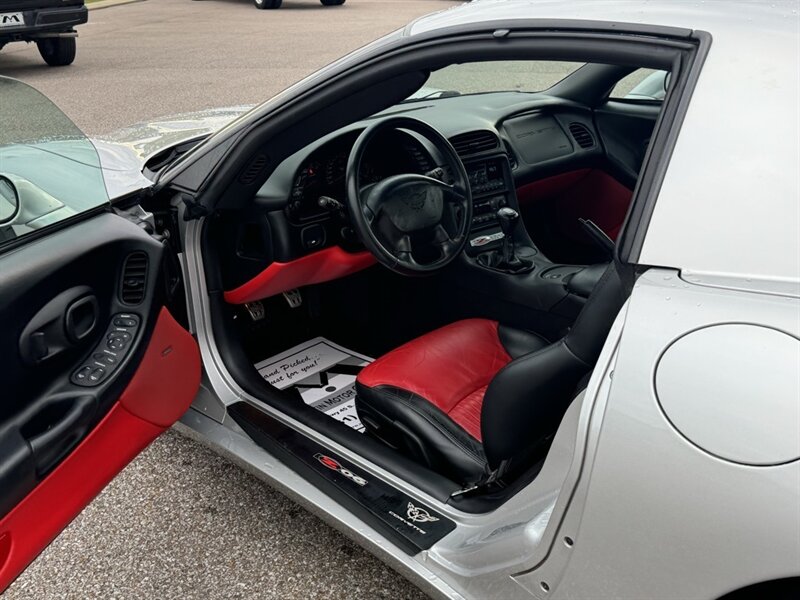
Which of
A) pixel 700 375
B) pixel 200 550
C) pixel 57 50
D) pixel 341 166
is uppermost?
pixel 700 375

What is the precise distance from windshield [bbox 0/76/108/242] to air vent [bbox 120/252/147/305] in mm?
159

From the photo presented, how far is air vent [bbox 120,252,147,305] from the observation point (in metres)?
1.80

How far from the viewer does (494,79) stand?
394 cm

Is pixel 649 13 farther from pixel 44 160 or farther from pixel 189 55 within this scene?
pixel 189 55

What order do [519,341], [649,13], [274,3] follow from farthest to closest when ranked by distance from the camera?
[274,3], [519,341], [649,13]

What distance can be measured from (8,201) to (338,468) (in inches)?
39.1

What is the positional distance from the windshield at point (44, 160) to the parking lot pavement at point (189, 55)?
4.87m

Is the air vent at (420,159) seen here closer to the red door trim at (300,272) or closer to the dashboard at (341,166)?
the dashboard at (341,166)

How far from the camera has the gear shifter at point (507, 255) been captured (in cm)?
256

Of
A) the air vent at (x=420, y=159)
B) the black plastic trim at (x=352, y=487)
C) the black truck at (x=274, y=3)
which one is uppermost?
the air vent at (x=420, y=159)

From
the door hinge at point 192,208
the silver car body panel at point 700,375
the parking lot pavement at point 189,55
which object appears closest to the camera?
the silver car body panel at point 700,375

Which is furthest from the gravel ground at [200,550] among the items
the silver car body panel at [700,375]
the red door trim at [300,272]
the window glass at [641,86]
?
the window glass at [641,86]

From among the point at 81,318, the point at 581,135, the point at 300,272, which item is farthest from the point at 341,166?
the point at 581,135

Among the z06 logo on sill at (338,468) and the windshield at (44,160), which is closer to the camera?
A: the windshield at (44,160)
